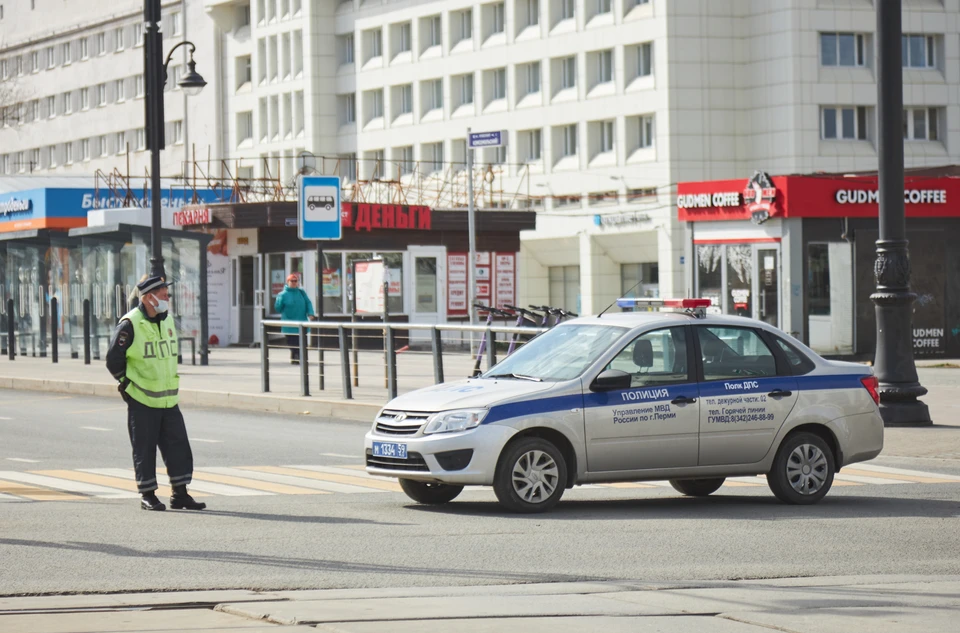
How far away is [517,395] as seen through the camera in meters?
12.2

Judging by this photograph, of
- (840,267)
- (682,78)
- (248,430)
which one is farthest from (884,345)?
(682,78)

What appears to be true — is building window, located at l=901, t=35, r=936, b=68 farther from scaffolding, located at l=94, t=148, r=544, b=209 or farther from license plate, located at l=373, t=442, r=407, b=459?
license plate, located at l=373, t=442, r=407, b=459

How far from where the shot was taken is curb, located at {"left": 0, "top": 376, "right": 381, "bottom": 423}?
2280 centimetres

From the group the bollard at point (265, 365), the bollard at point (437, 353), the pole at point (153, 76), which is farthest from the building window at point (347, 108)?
the bollard at point (437, 353)

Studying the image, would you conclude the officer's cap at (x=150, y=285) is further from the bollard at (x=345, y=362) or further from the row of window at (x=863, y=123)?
the row of window at (x=863, y=123)

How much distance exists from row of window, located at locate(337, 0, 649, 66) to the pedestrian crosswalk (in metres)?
51.3

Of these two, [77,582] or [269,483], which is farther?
[269,483]

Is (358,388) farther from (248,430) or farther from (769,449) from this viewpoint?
(769,449)

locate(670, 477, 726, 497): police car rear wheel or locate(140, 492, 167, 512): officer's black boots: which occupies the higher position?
locate(140, 492, 167, 512): officer's black boots

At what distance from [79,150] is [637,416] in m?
91.4

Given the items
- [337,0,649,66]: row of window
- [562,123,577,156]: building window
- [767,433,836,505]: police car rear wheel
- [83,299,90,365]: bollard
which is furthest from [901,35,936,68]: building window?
[767,433,836,505]: police car rear wheel

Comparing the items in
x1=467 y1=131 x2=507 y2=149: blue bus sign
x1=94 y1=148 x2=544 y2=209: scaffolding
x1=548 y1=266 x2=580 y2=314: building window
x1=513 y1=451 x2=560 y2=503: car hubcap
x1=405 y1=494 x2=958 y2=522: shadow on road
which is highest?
x1=94 y1=148 x2=544 y2=209: scaffolding

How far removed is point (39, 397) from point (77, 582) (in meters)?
19.5

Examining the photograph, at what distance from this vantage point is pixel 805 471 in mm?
13086
